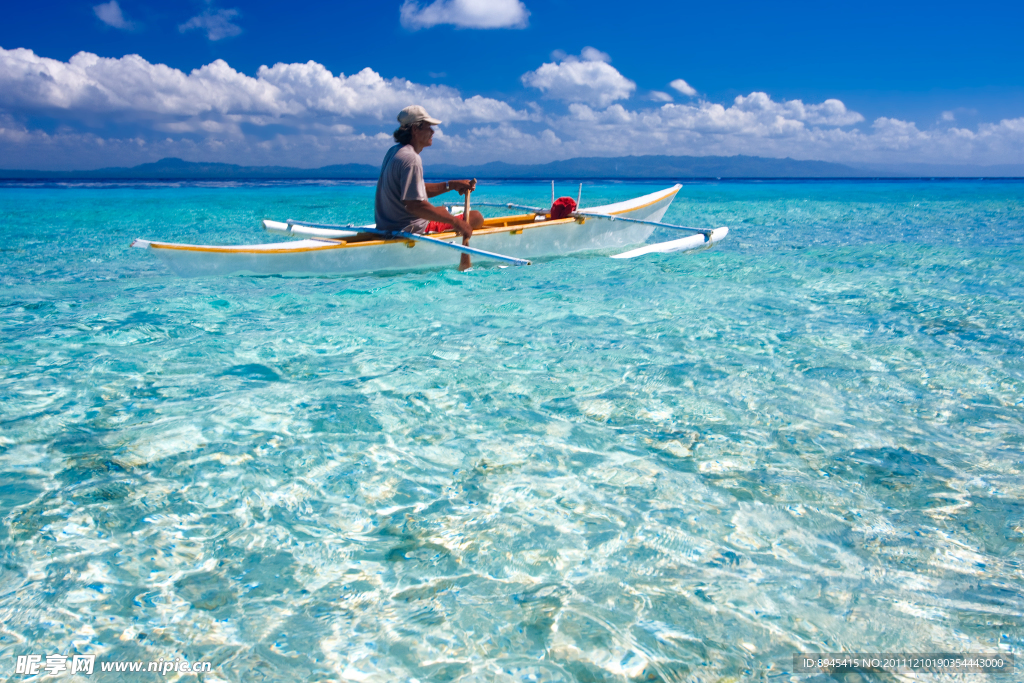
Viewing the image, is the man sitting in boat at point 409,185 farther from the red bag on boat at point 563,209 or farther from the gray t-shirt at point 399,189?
the red bag on boat at point 563,209

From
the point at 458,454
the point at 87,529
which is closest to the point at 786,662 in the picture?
the point at 458,454

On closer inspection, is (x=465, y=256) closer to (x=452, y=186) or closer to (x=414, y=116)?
(x=452, y=186)

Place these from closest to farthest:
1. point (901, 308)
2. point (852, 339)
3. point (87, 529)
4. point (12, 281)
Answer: point (87, 529)
point (852, 339)
point (901, 308)
point (12, 281)

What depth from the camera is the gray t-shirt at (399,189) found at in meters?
6.53

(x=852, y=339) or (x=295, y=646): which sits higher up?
(x=852, y=339)

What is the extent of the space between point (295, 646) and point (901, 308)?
6.71m

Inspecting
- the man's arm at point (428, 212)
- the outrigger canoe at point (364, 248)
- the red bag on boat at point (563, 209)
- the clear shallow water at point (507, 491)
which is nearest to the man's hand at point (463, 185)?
the man's arm at point (428, 212)

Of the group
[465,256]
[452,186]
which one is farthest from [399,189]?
[465,256]

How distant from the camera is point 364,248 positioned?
6.91m

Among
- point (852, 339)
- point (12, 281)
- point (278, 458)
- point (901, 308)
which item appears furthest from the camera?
point (12, 281)

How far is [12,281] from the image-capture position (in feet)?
25.8

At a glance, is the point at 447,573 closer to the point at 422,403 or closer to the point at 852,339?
the point at 422,403

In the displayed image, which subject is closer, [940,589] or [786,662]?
[786,662]

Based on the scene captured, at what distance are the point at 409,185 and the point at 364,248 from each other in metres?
0.96
